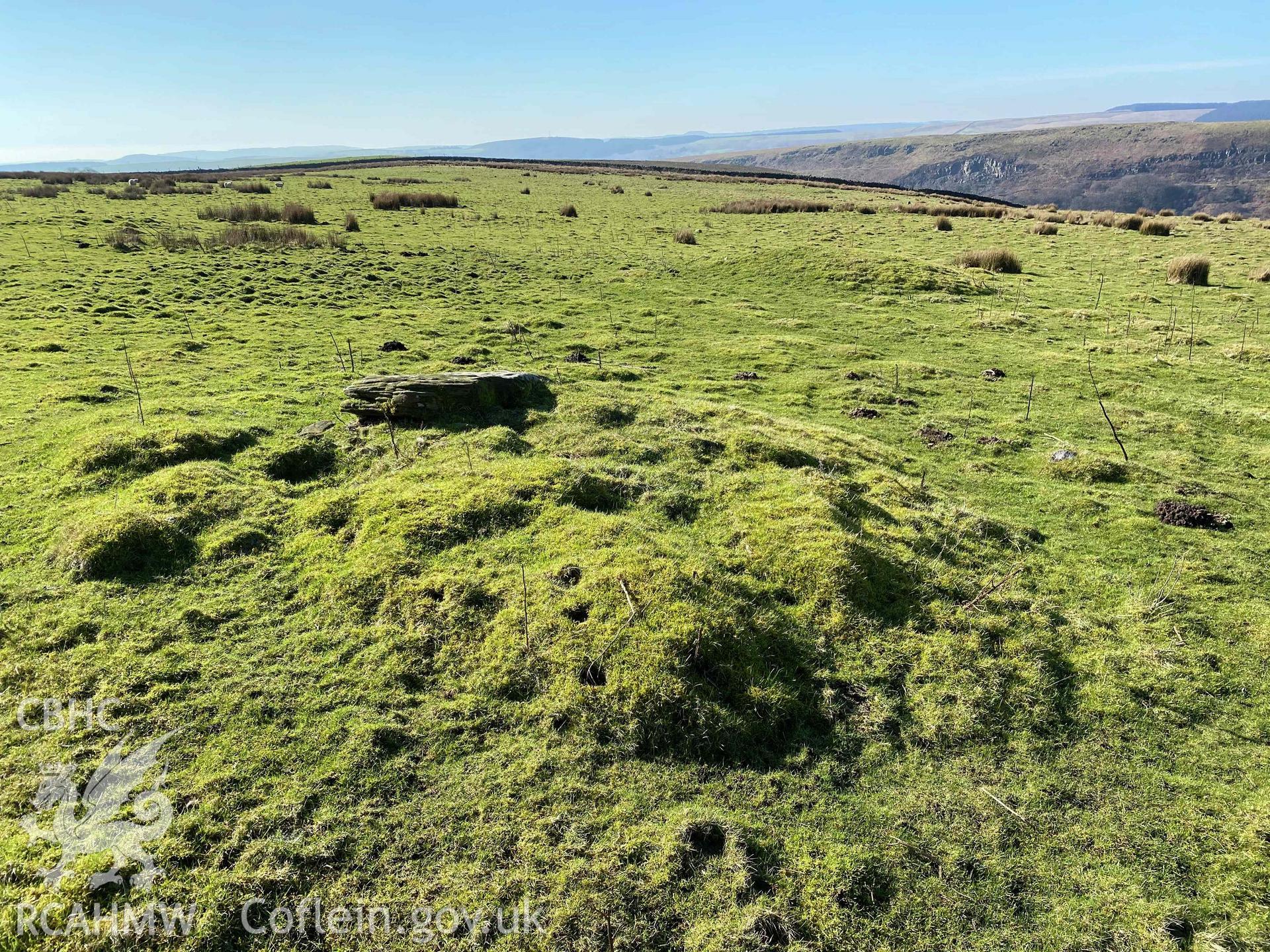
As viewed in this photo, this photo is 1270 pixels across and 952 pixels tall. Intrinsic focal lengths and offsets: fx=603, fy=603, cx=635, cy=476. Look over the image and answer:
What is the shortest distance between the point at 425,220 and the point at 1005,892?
154 feet

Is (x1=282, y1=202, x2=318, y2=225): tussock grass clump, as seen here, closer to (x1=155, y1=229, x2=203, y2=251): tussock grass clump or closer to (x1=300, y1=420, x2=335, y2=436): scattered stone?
(x1=155, y1=229, x2=203, y2=251): tussock grass clump

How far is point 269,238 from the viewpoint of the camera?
3309 centimetres

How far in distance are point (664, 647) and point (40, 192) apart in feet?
228

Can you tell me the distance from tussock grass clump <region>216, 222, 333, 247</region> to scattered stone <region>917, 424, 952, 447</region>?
32214mm

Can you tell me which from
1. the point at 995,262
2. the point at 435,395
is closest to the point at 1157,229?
the point at 995,262

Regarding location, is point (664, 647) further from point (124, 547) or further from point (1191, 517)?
point (1191, 517)

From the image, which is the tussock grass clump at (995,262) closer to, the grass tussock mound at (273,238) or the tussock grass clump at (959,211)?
the tussock grass clump at (959,211)

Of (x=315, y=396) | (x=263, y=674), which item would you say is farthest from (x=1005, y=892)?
(x=315, y=396)

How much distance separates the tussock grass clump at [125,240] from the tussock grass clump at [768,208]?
39759 millimetres

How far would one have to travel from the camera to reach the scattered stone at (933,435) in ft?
44.1

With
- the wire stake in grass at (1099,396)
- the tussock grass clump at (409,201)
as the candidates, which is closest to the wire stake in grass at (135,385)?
the wire stake in grass at (1099,396)

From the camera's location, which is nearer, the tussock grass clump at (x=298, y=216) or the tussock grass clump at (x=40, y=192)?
the tussock grass clump at (x=298, y=216)

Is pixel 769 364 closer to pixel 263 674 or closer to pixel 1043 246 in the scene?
pixel 263 674

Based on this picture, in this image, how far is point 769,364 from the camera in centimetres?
1841
